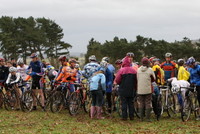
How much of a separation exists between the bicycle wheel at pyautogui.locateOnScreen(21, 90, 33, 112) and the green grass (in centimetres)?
76

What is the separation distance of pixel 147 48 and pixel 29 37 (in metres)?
24.0

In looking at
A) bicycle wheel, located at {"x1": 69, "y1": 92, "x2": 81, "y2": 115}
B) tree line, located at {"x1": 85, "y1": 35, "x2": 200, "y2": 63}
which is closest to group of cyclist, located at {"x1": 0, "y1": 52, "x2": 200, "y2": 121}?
bicycle wheel, located at {"x1": 69, "y1": 92, "x2": 81, "y2": 115}

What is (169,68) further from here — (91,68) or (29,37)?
(29,37)

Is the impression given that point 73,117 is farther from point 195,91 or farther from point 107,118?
point 195,91

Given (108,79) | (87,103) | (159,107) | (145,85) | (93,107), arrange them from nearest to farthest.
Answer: (145,85), (159,107), (93,107), (108,79), (87,103)

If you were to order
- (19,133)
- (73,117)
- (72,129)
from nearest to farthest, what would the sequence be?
(19,133) < (72,129) < (73,117)

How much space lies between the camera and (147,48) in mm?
69938

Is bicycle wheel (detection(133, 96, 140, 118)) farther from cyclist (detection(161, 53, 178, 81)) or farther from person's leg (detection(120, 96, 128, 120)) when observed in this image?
cyclist (detection(161, 53, 178, 81))

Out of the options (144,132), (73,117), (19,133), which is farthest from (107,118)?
(19,133)

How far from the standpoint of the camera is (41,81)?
45.7 ft

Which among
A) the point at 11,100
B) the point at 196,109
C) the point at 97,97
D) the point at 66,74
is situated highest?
the point at 66,74

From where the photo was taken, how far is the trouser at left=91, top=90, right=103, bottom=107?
39.6ft

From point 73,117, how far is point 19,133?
337 centimetres

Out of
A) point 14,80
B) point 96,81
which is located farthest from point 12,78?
point 96,81
